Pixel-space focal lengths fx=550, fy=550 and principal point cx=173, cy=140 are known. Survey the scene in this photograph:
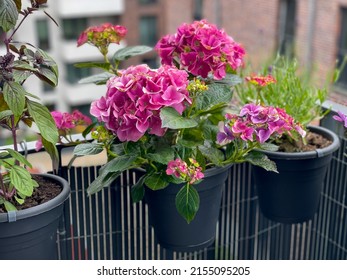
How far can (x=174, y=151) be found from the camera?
1311 millimetres

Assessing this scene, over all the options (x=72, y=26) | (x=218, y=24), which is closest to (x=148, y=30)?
(x=72, y=26)

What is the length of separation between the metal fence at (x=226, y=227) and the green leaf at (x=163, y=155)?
9.5 inches

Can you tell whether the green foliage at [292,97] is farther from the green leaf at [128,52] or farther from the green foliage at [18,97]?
the green foliage at [18,97]

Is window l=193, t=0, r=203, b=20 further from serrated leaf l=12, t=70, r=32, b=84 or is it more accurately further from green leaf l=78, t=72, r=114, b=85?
serrated leaf l=12, t=70, r=32, b=84

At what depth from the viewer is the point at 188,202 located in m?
1.27

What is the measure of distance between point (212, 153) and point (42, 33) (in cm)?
1348

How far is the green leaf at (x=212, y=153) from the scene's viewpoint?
1.32 m

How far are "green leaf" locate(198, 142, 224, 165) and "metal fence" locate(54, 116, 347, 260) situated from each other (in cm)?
25

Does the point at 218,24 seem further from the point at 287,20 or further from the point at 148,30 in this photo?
the point at 148,30

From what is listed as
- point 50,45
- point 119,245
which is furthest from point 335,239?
point 50,45

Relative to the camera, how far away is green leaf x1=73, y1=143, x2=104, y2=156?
1279mm

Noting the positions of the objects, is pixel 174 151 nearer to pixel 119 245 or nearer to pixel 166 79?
pixel 166 79

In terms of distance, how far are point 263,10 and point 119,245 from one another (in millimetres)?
7843

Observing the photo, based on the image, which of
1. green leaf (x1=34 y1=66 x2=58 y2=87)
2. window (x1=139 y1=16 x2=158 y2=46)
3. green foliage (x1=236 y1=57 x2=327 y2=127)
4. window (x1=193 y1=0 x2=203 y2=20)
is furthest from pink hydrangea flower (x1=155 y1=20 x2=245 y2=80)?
window (x1=139 y1=16 x2=158 y2=46)
